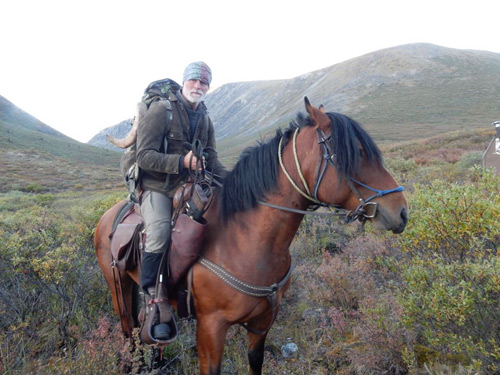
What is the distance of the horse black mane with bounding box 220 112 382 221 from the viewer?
2207mm

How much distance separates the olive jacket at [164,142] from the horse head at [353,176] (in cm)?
121

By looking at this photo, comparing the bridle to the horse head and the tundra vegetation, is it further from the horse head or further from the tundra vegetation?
the tundra vegetation

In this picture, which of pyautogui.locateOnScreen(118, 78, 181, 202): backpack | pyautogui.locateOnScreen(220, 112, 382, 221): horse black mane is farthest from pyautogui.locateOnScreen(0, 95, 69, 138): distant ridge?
pyautogui.locateOnScreen(220, 112, 382, 221): horse black mane

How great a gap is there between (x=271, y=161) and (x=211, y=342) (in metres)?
1.58

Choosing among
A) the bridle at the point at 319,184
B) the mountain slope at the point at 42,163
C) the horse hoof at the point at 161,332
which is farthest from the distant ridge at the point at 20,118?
the bridle at the point at 319,184

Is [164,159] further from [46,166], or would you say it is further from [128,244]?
[46,166]

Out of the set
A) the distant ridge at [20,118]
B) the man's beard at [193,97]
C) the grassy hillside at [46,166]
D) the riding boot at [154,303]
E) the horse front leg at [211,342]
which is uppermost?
the distant ridge at [20,118]

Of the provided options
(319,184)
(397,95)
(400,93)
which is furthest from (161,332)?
(400,93)

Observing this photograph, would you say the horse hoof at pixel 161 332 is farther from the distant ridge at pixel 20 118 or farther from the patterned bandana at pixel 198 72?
the distant ridge at pixel 20 118

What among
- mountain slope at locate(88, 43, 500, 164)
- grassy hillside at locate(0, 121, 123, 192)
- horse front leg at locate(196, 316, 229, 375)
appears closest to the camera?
→ horse front leg at locate(196, 316, 229, 375)

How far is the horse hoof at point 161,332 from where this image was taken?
8.61 ft

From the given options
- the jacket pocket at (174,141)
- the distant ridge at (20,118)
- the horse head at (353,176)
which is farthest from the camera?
the distant ridge at (20,118)

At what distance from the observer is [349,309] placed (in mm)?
4328

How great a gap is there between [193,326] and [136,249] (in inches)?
73.7
